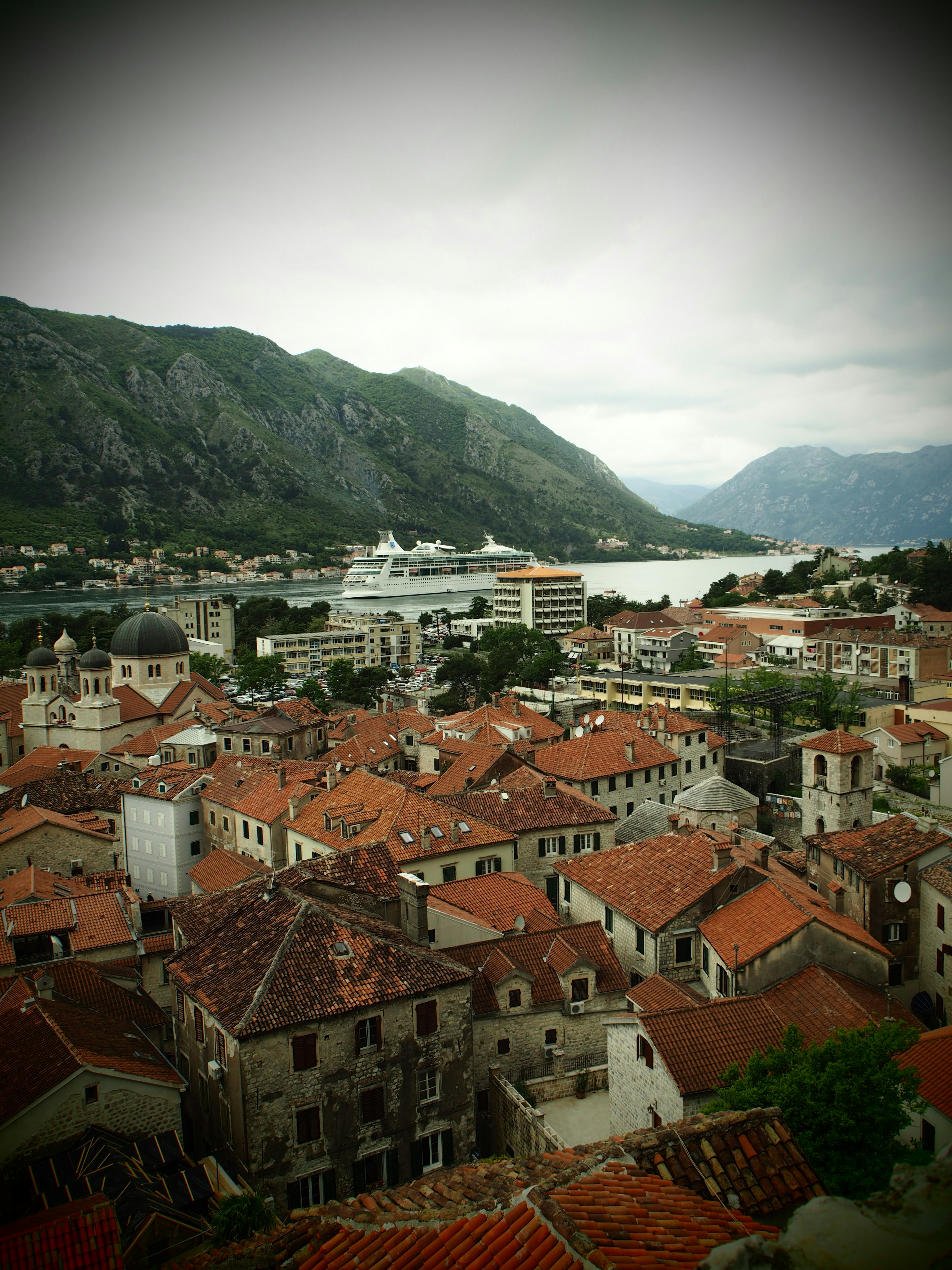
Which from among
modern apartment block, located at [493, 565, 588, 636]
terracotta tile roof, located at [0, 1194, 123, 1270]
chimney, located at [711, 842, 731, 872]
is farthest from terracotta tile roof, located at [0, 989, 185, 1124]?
modern apartment block, located at [493, 565, 588, 636]

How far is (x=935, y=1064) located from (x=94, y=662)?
46.0 meters

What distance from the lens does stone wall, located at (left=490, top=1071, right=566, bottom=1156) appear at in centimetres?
1434

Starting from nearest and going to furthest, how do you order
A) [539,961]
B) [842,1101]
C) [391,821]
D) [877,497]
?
[842,1101] → [539,961] → [391,821] → [877,497]

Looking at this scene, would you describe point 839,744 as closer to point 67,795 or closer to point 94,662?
point 67,795

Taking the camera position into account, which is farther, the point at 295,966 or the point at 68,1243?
the point at 295,966

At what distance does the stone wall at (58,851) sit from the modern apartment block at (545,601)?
287 feet

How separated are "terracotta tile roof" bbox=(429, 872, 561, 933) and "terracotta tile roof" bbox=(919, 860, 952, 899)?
33.0 ft

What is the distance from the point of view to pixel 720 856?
2016 centimetres

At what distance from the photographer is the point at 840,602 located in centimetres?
9256

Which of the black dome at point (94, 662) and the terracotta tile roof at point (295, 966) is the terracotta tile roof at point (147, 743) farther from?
the terracotta tile roof at point (295, 966)

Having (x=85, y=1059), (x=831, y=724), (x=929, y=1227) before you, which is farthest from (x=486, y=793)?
(x=831, y=724)

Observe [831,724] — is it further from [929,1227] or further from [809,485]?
[809,485]

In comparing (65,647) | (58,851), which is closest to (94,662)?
(65,647)

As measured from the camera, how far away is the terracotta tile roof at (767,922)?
16922 millimetres
